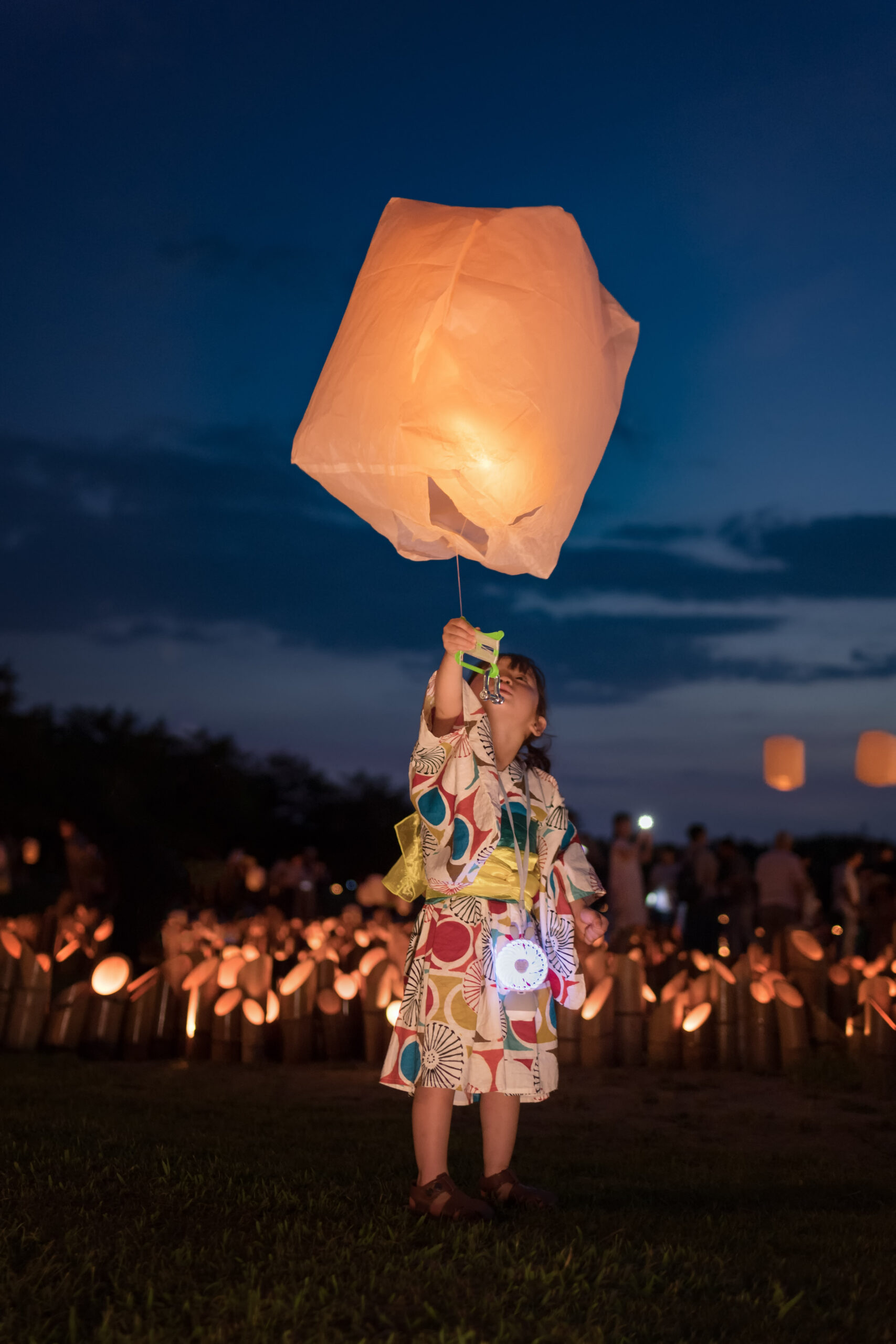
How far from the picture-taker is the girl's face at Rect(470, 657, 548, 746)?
11.6 ft

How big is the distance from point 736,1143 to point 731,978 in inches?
73.7

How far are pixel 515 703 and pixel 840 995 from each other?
467cm

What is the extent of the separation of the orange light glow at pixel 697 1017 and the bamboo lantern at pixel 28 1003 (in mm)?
3667

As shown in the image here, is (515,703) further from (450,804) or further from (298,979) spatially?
(298,979)

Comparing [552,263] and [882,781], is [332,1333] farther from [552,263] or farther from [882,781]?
[882,781]

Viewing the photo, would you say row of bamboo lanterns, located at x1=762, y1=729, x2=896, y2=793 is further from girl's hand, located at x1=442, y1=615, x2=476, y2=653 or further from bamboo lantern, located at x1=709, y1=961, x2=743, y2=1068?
girl's hand, located at x1=442, y1=615, x2=476, y2=653

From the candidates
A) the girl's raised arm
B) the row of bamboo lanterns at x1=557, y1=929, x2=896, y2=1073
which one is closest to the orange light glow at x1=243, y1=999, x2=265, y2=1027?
the row of bamboo lanterns at x1=557, y1=929, x2=896, y2=1073

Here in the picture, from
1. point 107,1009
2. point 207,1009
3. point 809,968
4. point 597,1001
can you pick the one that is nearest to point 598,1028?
point 597,1001

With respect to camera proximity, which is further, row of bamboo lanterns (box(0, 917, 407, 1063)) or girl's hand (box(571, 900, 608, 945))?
row of bamboo lanterns (box(0, 917, 407, 1063))

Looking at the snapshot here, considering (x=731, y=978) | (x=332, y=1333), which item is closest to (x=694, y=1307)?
(x=332, y=1333)

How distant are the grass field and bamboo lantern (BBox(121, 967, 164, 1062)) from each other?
44.2 inches

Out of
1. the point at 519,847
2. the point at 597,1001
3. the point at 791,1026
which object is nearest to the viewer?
the point at 519,847

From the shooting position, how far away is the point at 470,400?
2998 mm

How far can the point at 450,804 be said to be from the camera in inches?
128
